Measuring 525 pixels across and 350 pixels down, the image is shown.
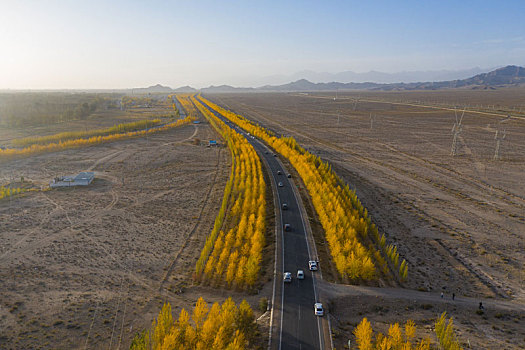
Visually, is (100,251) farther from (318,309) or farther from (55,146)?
(55,146)

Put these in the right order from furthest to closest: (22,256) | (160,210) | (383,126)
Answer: (383,126), (160,210), (22,256)

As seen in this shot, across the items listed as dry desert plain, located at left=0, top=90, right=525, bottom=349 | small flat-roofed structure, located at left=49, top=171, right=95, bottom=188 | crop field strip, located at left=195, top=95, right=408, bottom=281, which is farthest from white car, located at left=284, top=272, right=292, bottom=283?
small flat-roofed structure, located at left=49, top=171, right=95, bottom=188

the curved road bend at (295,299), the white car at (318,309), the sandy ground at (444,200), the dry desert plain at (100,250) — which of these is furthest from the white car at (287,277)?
the white car at (318,309)

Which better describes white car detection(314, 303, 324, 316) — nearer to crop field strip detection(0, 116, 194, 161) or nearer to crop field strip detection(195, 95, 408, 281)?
crop field strip detection(195, 95, 408, 281)

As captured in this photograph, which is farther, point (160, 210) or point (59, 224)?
point (160, 210)

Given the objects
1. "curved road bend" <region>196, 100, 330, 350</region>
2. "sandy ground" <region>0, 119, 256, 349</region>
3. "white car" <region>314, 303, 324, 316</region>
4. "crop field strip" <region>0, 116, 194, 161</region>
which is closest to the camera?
"curved road bend" <region>196, 100, 330, 350</region>

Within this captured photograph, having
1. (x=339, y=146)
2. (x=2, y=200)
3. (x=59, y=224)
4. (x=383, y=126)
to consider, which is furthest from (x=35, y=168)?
(x=383, y=126)

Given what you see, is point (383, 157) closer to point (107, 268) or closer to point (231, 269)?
point (231, 269)
